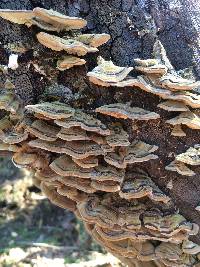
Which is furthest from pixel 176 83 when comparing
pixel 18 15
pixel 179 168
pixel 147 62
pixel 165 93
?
pixel 18 15

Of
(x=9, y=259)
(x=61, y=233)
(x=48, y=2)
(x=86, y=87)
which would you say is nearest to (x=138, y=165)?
(x=86, y=87)

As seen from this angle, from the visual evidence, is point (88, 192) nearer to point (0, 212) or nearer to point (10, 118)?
point (10, 118)

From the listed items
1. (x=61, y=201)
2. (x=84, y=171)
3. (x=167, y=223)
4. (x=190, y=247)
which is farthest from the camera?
(x=61, y=201)

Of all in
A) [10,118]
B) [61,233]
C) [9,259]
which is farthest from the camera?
[61,233]

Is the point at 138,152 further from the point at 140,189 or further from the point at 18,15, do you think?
the point at 18,15

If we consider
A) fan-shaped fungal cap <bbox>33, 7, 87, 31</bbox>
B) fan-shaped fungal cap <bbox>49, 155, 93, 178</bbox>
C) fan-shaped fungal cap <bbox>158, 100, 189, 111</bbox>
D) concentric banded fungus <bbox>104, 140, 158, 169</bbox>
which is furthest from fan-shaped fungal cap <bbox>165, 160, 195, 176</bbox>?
fan-shaped fungal cap <bbox>33, 7, 87, 31</bbox>

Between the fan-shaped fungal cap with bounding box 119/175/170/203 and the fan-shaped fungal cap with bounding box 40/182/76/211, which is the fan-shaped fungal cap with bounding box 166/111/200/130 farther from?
the fan-shaped fungal cap with bounding box 40/182/76/211

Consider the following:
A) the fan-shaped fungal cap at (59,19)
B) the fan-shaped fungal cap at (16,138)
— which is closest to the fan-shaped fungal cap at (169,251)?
the fan-shaped fungal cap at (16,138)
